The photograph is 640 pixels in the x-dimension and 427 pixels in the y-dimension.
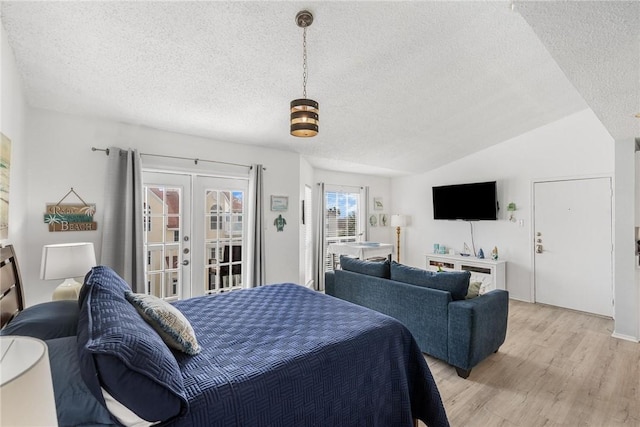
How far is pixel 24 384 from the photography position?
0.53 metres

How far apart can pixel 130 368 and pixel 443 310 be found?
2.39m

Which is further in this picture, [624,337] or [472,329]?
[624,337]

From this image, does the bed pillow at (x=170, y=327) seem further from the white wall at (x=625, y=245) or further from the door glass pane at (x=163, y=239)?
→ the white wall at (x=625, y=245)

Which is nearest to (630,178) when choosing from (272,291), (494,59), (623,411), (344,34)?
(494,59)

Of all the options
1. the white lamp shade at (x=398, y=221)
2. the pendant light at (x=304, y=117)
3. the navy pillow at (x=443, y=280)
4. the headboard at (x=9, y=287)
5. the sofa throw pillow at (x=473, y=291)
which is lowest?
the sofa throw pillow at (x=473, y=291)

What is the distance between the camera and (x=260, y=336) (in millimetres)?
1775

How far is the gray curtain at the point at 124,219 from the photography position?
119 inches

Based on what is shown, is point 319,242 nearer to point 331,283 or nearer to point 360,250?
point 360,250

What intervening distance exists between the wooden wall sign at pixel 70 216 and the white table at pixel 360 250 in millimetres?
3668

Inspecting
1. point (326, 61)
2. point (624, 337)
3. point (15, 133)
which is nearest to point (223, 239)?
point (15, 133)

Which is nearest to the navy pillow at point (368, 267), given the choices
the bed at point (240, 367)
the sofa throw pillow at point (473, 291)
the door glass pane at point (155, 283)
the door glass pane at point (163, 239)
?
the sofa throw pillow at point (473, 291)

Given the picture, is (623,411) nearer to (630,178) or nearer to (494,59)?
(630,178)

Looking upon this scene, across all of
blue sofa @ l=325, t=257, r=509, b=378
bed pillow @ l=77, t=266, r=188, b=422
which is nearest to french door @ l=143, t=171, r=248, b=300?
blue sofa @ l=325, t=257, r=509, b=378

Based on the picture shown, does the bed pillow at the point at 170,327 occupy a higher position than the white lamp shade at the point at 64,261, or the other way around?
the white lamp shade at the point at 64,261
